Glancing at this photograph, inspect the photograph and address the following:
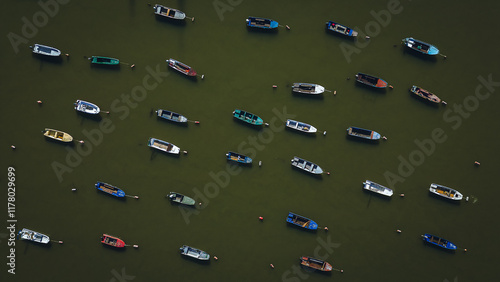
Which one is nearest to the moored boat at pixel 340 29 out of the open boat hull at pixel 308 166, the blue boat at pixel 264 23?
the blue boat at pixel 264 23

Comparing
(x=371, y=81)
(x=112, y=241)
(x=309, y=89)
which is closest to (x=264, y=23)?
(x=309, y=89)

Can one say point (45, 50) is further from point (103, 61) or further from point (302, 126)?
point (302, 126)

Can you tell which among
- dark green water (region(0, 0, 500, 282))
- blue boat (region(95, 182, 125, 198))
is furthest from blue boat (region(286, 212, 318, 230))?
blue boat (region(95, 182, 125, 198))

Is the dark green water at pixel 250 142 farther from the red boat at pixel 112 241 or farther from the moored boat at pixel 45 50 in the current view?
the red boat at pixel 112 241

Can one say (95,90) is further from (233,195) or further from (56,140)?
(233,195)

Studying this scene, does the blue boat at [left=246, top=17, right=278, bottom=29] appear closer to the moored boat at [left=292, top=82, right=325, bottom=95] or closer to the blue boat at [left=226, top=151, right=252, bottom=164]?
the moored boat at [left=292, top=82, right=325, bottom=95]

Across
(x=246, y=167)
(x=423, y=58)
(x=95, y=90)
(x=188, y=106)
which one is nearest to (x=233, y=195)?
(x=246, y=167)
